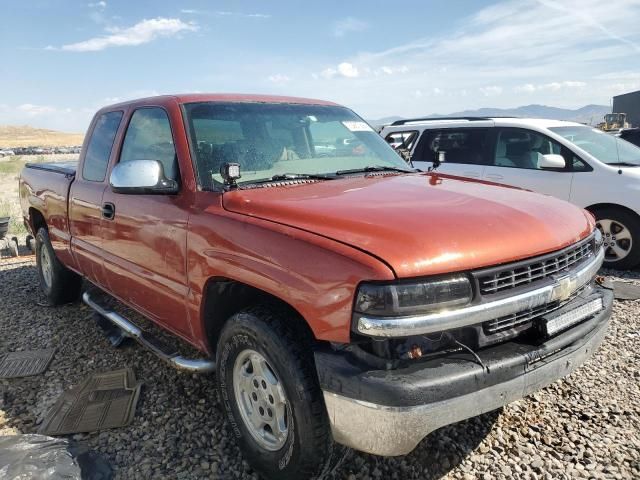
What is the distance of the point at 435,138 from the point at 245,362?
602cm

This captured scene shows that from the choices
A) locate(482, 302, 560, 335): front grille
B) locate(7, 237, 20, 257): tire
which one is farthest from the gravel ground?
locate(7, 237, 20, 257): tire

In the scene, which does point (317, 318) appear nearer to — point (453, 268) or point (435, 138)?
point (453, 268)

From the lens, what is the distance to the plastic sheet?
2.20 m

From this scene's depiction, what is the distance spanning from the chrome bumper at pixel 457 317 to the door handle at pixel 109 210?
91.3 inches

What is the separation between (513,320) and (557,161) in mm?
4708

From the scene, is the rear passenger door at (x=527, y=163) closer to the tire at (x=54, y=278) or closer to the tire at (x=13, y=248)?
the tire at (x=54, y=278)

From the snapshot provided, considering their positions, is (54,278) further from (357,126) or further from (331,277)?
(331,277)

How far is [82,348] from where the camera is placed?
4160mm

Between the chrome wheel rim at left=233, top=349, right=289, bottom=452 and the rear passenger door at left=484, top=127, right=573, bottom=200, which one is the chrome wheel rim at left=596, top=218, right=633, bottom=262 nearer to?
the rear passenger door at left=484, top=127, right=573, bottom=200

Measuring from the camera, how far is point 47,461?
2.29m

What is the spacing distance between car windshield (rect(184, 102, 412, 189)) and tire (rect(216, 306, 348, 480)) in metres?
0.88

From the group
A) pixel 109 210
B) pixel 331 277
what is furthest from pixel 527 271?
pixel 109 210

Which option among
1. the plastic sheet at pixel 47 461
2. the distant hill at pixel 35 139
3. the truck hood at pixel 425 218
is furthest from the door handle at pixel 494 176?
the distant hill at pixel 35 139

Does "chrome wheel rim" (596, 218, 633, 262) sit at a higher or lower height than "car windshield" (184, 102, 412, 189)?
lower
